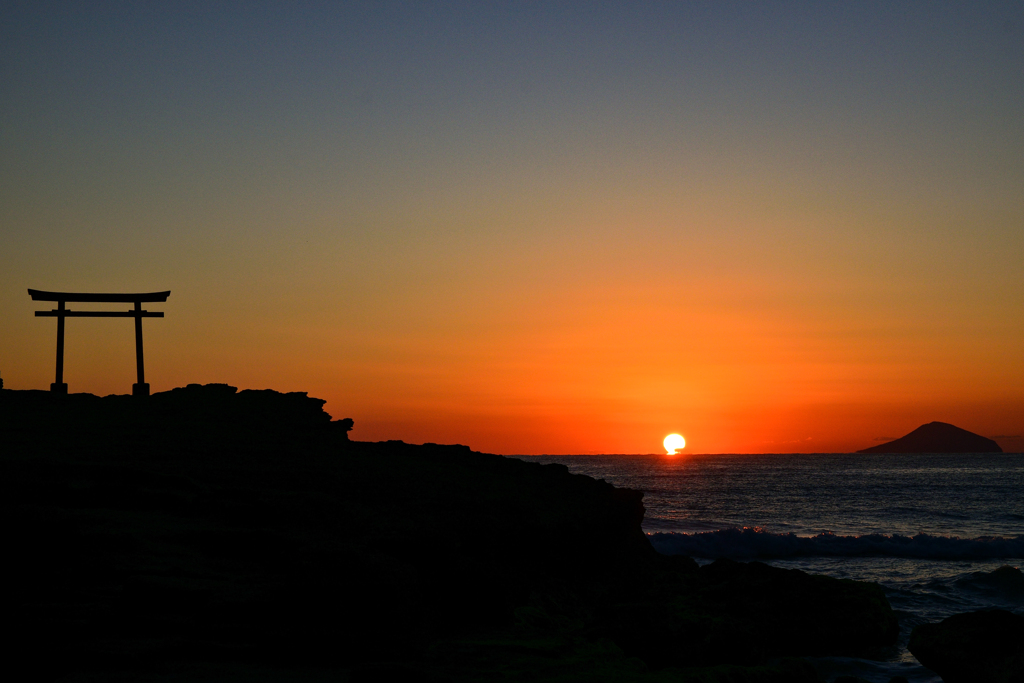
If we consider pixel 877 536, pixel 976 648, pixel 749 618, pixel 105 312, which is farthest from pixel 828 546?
pixel 105 312

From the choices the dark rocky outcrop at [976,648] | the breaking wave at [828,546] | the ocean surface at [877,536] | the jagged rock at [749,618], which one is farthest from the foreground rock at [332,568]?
the breaking wave at [828,546]

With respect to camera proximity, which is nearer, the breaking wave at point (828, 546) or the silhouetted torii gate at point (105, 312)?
the silhouetted torii gate at point (105, 312)

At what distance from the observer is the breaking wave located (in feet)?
90.7

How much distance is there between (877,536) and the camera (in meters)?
29.7

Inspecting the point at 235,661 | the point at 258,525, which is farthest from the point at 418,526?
the point at 235,661

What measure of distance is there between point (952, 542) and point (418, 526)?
28.6m

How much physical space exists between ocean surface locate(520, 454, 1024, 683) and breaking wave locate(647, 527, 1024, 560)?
5cm

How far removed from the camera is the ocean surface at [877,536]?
1817cm

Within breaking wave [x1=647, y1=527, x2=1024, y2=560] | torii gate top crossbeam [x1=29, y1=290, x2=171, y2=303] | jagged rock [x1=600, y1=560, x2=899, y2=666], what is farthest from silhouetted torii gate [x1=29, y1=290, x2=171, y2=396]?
breaking wave [x1=647, y1=527, x2=1024, y2=560]

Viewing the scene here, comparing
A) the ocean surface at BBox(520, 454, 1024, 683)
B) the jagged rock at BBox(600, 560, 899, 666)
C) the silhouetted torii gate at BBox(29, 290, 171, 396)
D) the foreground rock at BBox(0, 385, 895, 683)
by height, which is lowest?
the ocean surface at BBox(520, 454, 1024, 683)

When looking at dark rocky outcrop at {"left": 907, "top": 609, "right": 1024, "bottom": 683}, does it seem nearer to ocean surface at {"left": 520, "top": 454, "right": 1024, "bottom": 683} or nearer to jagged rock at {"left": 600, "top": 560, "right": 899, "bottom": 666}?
ocean surface at {"left": 520, "top": 454, "right": 1024, "bottom": 683}

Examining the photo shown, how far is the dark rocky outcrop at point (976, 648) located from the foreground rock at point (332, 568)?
7.88 ft

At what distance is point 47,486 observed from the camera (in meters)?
8.99

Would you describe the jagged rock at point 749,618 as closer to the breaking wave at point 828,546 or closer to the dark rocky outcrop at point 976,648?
the dark rocky outcrop at point 976,648
